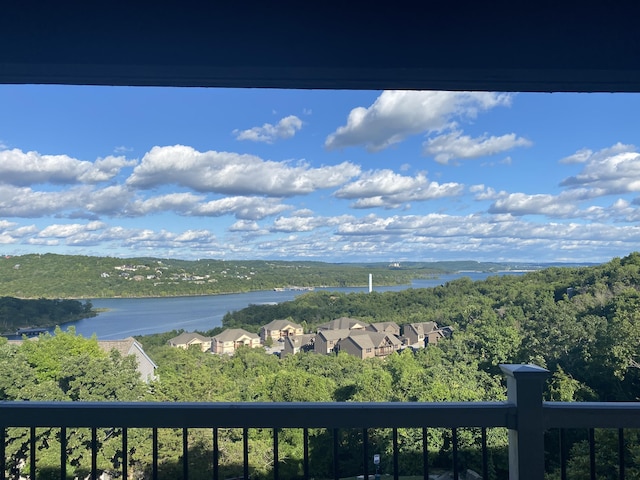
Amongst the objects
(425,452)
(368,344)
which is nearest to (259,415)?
(425,452)

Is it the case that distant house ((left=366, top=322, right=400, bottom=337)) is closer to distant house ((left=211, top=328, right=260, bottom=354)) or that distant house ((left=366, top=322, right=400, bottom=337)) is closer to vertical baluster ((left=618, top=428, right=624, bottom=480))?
distant house ((left=211, top=328, right=260, bottom=354))

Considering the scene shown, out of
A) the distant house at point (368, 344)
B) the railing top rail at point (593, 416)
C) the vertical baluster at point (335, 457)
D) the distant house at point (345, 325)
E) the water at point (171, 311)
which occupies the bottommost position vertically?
the vertical baluster at point (335, 457)

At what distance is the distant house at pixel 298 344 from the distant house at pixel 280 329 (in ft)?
0.09

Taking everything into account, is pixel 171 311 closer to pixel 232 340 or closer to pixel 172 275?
pixel 172 275

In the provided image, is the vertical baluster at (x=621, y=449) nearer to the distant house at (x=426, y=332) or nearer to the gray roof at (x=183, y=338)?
the distant house at (x=426, y=332)

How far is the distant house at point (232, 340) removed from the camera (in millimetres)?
2189

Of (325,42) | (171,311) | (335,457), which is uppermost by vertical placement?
(325,42)

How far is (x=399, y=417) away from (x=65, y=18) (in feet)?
6.75

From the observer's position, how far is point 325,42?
1783 mm

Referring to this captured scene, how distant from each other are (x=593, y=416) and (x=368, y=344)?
3.37ft

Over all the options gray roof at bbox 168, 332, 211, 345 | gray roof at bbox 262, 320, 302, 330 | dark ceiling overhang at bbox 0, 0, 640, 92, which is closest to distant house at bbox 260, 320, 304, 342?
gray roof at bbox 262, 320, 302, 330

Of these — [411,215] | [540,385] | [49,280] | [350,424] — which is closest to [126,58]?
[49,280]

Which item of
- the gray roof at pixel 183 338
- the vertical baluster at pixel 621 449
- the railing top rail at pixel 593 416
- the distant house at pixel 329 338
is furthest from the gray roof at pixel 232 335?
the vertical baluster at pixel 621 449

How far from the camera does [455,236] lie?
227 centimetres
